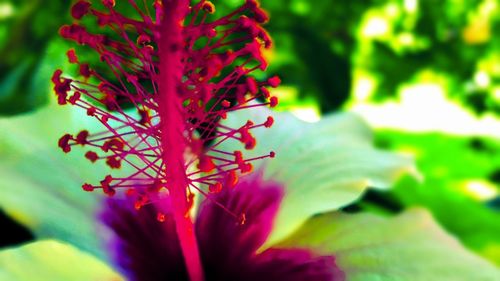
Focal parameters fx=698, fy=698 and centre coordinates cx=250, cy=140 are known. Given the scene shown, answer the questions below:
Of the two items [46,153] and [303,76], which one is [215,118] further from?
[303,76]

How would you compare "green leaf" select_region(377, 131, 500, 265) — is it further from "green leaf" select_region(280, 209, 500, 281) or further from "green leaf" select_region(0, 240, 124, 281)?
"green leaf" select_region(0, 240, 124, 281)

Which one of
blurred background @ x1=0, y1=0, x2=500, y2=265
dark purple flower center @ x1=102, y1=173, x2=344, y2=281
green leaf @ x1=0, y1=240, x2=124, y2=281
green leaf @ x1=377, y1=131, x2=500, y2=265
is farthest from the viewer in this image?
green leaf @ x1=377, y1=131, x2=500, y2=265

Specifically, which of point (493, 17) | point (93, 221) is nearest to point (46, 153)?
point (93, 221)

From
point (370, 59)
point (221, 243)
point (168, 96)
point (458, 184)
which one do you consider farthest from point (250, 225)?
point (458, 184)

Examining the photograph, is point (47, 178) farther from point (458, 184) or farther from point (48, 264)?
point (458, 184)


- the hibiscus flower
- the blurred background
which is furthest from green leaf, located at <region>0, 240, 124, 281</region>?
the blurred background
